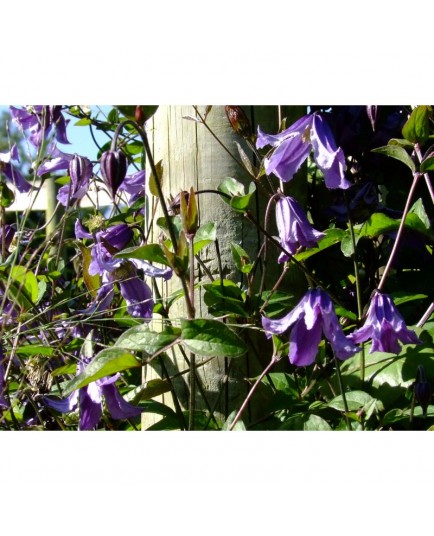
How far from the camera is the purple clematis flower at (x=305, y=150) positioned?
102 cm

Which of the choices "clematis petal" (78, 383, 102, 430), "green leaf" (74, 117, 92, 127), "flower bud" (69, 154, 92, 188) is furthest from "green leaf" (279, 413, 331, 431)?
"green leaf" (74, 117, 92, 127)

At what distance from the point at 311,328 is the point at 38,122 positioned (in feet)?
2.68

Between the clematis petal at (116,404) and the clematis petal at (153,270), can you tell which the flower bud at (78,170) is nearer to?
the clematis petal at (153,270)

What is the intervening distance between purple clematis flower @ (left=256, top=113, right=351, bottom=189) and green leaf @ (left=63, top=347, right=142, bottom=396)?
338mm

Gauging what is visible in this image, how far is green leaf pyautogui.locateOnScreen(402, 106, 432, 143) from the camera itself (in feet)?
3.37

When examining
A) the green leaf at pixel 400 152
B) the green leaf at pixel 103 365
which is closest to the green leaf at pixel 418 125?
the green leaf at pixel 400 152

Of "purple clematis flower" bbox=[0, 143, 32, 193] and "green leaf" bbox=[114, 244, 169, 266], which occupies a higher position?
"purple clematis flower" bbox=[0, 143, 32, 193]

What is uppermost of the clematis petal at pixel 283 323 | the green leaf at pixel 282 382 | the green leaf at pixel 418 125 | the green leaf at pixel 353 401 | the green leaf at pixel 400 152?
the green leaf at pixel 418 125

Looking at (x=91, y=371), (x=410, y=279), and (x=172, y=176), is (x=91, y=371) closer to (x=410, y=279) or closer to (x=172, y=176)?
(x=172, y=176)

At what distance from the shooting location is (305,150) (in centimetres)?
105

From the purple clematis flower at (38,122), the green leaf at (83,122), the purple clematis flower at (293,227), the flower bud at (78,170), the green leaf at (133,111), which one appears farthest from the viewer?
the green leaf at (83,122)

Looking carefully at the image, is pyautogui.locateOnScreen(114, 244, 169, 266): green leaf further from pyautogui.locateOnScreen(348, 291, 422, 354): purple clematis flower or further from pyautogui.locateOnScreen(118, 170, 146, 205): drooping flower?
pyautogui.locateOnScreen(118, 170, 146, 205): drooping flower

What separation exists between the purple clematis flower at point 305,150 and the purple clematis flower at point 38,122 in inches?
20.2

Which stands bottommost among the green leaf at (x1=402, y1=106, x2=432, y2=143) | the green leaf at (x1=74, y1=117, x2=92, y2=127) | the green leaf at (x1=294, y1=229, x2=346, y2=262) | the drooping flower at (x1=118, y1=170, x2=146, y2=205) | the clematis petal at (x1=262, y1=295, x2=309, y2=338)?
the clematis petal at (x1=262, y1=295, x2=309, y2=338)
